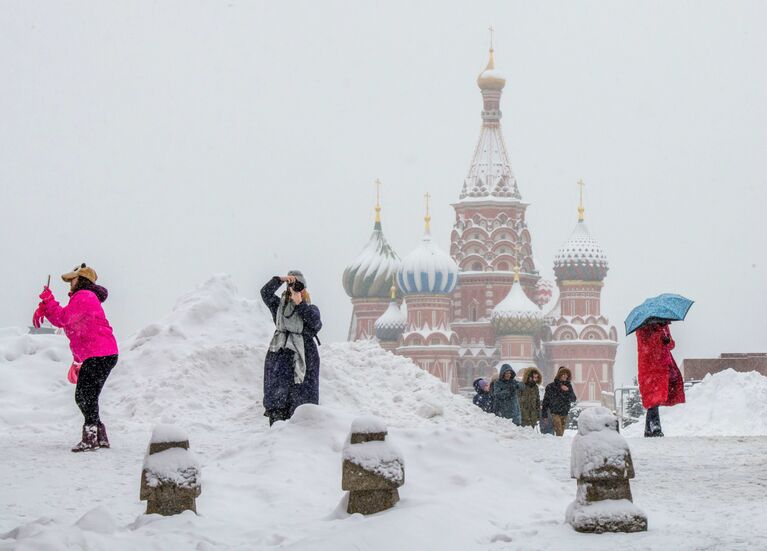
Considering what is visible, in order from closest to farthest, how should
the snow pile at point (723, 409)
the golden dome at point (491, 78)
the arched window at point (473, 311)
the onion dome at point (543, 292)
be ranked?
the snow pile at point (723, 409) < the arched window at point (473, 311) < the golden dome at point (491, 78) < the onion dome at point (543, 292)

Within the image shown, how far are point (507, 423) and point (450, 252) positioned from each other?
63.2m

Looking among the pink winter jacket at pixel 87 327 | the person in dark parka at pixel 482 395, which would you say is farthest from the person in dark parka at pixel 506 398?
the pink winter jacket at pixel 87 327

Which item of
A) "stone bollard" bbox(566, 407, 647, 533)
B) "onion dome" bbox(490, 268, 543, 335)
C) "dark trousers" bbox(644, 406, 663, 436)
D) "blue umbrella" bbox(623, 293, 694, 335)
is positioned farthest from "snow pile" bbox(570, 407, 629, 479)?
"onion dome" bbox(490, 268, 543, 335)

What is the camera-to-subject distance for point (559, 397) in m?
15.0

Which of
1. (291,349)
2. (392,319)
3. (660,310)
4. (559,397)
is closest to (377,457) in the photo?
(291,349)

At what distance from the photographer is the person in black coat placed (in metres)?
15.0

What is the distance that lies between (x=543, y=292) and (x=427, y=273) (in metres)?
10.8

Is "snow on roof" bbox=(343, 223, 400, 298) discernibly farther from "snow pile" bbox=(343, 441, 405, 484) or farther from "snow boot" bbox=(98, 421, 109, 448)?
"snow pile" bbox=(343, 441, 405, 484)

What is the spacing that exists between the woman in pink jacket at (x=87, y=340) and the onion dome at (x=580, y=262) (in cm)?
6515

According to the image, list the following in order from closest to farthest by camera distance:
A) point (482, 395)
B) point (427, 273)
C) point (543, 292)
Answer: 1. point (482, 395)
2. point (427, 273)
3. point (543, 292)

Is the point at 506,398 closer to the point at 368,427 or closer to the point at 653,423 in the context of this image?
the point at 653,423

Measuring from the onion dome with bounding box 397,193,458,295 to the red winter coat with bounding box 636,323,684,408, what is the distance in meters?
58.8

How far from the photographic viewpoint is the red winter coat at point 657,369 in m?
12.4

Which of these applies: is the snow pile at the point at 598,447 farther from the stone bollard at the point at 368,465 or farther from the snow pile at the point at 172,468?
the snow pile at the point at 172,468
